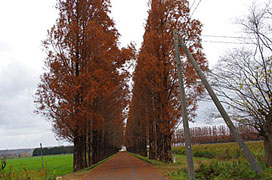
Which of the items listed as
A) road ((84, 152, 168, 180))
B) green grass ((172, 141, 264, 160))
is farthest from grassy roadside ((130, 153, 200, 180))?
green grass ((172, 141, 264, 160))

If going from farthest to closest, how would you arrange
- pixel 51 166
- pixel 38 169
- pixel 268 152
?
pixel 51 166 < pixel 38 169 < pixel 268 152

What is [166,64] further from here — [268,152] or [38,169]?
[38,169]

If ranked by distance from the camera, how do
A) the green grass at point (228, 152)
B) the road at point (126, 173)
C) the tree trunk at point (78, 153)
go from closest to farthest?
the road at point (126, 173) → the green grass at point (228, 152) → the tree trunk at point (78, 153)

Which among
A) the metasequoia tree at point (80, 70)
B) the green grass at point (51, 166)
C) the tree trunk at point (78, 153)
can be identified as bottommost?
the green grass at point (51, 166)

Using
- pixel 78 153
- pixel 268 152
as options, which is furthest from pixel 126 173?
pixel 268 152

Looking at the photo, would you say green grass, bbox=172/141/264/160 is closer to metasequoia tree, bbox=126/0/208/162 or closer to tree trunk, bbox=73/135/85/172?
metasequoia tree, bbox=126/0/208/162

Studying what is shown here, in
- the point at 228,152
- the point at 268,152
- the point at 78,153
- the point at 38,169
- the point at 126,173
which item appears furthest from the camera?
the point at 38,169

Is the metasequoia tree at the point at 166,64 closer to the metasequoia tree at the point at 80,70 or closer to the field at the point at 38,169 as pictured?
the metasequoia tree at the point at 80,70

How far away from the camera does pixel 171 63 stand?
20.5 meters

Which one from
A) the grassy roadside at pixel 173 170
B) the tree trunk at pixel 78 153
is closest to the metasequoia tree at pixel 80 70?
the tree trunk at pixel 78 153

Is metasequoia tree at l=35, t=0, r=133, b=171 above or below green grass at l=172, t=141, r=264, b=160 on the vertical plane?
above

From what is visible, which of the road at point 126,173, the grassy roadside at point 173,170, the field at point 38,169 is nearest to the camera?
the field at point 38,169

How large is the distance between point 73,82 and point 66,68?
58.2 inches

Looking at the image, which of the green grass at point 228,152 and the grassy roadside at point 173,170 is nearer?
the grassy roadside at point 173,170
